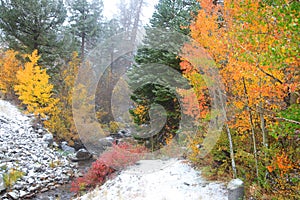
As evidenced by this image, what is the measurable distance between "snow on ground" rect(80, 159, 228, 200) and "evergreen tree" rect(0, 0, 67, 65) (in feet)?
34.5

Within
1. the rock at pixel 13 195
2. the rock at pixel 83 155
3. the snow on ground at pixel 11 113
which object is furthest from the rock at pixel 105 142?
the rock at pixel 13 195

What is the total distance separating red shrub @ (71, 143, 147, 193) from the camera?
8.16m

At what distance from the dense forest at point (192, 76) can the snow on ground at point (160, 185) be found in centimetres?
54

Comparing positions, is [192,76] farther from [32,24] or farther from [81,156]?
[32,24]

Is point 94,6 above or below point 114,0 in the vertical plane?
below

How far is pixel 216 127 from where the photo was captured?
6.44 m

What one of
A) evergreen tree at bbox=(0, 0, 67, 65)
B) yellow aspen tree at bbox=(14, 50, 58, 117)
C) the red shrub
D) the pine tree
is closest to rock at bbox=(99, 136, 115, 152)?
yellow aspen tree at bbox=(14, 50, 58, 117)

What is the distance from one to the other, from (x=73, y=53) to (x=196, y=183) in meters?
12.3

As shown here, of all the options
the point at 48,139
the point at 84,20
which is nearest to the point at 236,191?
the point at 48,139

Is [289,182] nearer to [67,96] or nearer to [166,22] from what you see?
[166,22]

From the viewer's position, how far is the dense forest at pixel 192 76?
12.4 ft

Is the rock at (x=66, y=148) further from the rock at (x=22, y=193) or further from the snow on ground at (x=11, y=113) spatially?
the rock at (x=22, y=193)

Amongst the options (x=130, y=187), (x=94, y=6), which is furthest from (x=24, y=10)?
(x=130, y=187)

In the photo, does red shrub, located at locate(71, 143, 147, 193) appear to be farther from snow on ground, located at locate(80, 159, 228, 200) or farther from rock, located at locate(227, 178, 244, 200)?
rock, located at locate(227, 178, 244, 200)
